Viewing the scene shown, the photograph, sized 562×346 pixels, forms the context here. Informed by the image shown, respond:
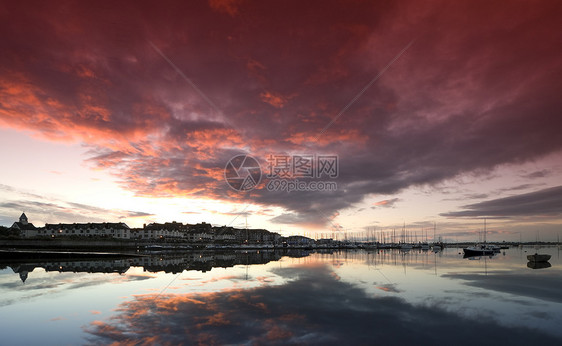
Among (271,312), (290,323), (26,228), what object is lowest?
(26,228)

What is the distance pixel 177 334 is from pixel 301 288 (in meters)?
17.4

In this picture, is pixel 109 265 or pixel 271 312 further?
pixel 109 265

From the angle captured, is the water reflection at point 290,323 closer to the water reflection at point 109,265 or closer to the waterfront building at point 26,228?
the water reflection at point 109,265

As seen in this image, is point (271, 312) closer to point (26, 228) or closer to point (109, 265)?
point (109, 265)

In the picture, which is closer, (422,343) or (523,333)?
(422,343)

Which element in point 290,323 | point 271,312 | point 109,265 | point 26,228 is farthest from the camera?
point 26,228

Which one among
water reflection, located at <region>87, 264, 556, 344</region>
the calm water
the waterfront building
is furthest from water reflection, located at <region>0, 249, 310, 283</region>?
the waterfront building

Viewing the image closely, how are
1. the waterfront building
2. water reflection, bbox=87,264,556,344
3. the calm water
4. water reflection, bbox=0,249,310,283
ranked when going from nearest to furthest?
water reflection, bbox=87,264,556,344, the calm water, water reflection, bbox=0,249,310,283, the waterfront building

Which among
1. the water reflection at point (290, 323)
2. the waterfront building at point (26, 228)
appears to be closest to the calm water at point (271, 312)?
the water reflection at point (290, 323)

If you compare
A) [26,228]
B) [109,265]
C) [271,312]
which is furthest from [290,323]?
[26,228]

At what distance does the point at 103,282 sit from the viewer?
3334cm

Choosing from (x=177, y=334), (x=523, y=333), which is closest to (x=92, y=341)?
(x=177, y=334)

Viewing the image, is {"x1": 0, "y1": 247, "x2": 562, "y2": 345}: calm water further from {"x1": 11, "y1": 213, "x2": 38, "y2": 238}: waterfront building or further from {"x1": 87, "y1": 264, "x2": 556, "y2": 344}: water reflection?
{"x1": 11, "y1": 213, "x2": 38, "y2": 238}: waterfront building

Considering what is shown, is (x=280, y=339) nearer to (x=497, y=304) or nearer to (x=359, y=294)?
(x=359, y=294)
